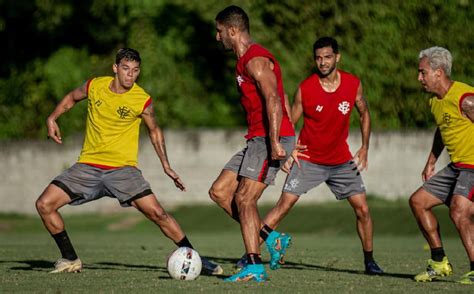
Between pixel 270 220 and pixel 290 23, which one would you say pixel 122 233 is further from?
pixel 270 220

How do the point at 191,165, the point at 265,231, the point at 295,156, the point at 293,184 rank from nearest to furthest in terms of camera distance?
the point at 295,156 → the point at 265,231 → the point at 293,184 → the point at 191,165

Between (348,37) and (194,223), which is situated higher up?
(348,37)

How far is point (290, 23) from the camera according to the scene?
1199 inches

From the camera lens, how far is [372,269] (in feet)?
44.7

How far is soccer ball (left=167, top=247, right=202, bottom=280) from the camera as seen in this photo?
12.3 m

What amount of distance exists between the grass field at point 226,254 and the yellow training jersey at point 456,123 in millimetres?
1379

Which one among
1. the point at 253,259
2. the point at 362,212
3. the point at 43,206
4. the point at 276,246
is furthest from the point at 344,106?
the point at 43,206

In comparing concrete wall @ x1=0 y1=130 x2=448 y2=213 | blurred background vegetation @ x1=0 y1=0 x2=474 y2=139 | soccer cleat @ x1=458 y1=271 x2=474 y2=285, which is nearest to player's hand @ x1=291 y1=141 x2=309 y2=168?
soccer cleat @ x1=458 y1=271 x2=474 y2=285

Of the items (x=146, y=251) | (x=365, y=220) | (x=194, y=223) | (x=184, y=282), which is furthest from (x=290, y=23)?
(x=184, y=282)

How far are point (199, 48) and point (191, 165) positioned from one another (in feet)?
13.7

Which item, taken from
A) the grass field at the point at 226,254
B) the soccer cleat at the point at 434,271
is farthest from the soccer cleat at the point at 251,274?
the soccer cleat at the point at 434,271

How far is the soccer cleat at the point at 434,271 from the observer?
1233cm

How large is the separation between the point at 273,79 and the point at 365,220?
2.73 meters

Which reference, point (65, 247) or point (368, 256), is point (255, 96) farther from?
point (65, 247)
